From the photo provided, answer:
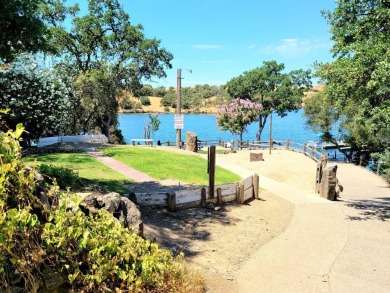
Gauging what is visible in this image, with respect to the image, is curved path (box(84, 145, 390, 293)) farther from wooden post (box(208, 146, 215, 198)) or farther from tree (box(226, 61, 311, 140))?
tree (box(226, 61, 311, 140))

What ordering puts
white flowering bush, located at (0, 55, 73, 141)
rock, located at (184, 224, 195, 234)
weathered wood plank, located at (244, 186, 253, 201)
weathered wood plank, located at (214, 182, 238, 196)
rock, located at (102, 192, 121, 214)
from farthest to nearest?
white flowering bush, located at (0, 55, 73, 141), weathered wood plank, located at (244, 186, 253, 201), weathered wood plank, located at (214, 182, 238, 196), rock, located at (184, 224, 195, 234), rock, located at (102, 192, 121, 214)

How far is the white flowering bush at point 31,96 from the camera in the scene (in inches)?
776

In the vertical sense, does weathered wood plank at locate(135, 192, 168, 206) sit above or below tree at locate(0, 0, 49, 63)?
below

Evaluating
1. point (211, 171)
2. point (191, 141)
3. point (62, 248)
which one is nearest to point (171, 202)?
point (211, 171)

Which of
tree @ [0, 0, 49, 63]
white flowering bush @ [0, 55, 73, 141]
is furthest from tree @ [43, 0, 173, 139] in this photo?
tree @ [0, 0, 49, 63]

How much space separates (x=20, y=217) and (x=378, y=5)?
40.5 ft

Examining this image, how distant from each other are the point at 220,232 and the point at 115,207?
3972 mm

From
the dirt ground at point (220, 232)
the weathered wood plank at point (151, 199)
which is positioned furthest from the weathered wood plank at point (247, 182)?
the weathered wood plank at point (151, 199)

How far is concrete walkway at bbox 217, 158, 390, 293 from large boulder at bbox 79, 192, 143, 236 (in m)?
2.43

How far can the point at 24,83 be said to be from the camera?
20406 mm

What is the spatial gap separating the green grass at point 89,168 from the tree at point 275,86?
30550 millimetres

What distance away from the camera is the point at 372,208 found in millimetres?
13047

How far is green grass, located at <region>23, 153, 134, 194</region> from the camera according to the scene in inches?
502

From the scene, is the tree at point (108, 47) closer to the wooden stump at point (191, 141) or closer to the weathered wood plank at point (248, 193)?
the wooden stump at point (191, 141)
